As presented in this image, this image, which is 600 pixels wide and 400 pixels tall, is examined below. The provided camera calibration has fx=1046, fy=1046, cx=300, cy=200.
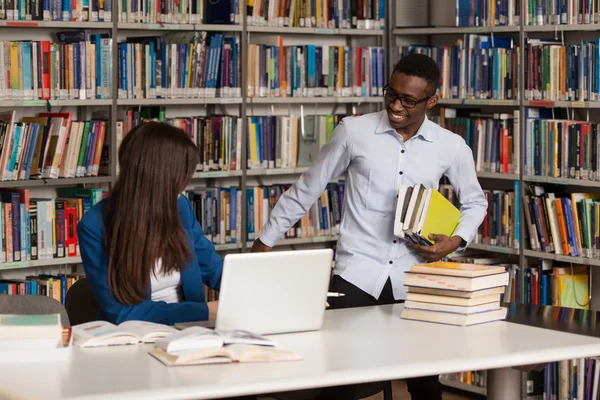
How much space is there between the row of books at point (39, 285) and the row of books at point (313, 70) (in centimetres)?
135

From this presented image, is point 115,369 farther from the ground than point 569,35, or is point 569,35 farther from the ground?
point 569,35

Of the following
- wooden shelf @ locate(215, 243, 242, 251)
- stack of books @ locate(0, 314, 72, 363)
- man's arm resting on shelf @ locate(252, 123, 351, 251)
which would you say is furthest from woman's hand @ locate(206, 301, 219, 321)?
wooden shelf @ locate(215, 243, 242, 251)

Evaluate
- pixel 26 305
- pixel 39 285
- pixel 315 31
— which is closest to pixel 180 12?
pixel 315 31

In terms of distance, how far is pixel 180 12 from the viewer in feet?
16.6

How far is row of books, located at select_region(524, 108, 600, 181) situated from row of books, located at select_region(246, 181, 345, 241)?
1.12 metres

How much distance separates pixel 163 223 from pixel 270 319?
0.45 metres

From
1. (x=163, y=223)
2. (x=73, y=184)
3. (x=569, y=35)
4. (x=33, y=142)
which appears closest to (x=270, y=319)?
(x=163, y=223)

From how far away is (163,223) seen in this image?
2.95 m

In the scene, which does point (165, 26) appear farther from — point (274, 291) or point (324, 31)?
point (274, 291)

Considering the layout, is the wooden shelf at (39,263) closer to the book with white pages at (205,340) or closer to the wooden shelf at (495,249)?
the wooden shelf at (495,249)

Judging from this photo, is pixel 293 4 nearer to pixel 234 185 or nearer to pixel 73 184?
pixel 234 185

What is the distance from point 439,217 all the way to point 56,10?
2.14 metres

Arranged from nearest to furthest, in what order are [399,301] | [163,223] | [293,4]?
1. [163,223]
2. [399,301]
3. [293,4]

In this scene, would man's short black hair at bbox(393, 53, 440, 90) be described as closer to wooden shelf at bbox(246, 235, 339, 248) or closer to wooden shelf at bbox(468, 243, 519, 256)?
wooden shelf at bbox(468, 243, 519, 256)
